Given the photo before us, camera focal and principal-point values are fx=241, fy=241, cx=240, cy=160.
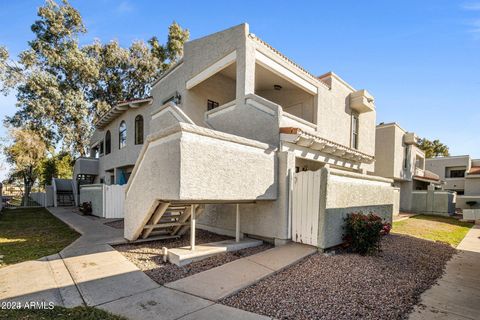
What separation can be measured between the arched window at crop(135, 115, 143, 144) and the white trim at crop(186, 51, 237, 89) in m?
6.32

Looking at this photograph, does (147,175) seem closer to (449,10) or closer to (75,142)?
(449,10)

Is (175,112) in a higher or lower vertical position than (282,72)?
lower

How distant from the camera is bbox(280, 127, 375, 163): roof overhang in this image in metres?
8.23

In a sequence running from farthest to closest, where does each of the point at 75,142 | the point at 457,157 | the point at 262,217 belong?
the point at 457,157, the point at 75,142, the point at 262,217

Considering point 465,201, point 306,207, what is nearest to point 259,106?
point 306,207

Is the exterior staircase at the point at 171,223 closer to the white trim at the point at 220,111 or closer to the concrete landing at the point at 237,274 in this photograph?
the concrete landing at the point at 237,274

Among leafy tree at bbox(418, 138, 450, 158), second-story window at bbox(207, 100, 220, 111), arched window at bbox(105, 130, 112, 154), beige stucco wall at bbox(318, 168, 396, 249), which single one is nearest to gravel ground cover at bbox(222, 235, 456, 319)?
beige stucco wall at bbox(318, 168, 396, 249)

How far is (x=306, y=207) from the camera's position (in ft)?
23.7

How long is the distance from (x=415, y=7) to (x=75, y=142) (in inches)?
1259

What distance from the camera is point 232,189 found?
21.1 feet

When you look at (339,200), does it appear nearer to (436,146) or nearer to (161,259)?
(161,259)

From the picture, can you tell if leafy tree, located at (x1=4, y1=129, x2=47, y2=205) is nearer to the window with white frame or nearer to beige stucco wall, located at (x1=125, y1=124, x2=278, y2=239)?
beige stucco wall, located at (x1=125, y1=124, x2=278, y2=239)

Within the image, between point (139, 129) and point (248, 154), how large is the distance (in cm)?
1274

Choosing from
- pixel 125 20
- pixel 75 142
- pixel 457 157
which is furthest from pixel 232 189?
pixel 457 157
